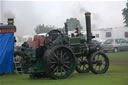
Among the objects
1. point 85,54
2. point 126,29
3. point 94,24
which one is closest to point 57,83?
point 85,54

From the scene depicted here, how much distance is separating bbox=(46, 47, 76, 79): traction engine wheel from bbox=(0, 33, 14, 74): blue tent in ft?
8.58

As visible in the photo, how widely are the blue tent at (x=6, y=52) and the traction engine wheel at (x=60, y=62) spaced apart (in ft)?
8.58

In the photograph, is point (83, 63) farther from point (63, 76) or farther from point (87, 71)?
point (63, 76)

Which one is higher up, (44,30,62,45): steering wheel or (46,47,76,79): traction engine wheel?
(44,30,62,45): steering wheel

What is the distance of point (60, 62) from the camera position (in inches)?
319

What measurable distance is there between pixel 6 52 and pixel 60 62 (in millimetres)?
2869

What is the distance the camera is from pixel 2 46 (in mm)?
9945

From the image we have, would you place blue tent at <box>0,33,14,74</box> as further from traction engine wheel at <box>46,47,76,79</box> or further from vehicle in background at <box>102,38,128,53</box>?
vehicle in background at <box>102,38,128,53</box>

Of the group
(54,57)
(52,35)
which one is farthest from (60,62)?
(52,35)

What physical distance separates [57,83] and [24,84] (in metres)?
0.93

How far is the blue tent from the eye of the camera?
985 cm

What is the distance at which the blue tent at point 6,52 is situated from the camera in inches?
388

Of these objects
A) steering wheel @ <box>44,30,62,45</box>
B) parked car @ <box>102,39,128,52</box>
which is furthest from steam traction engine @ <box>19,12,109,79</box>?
parked car @ <box>102,39,128,52</box>

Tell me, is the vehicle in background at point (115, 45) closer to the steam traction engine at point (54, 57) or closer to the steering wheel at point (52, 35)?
the steam traction engine at point (54, 57)
